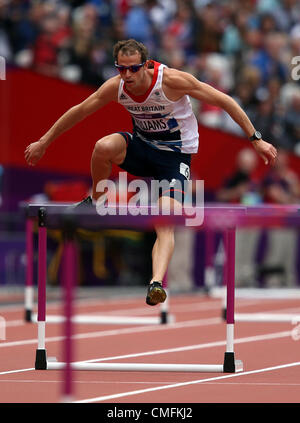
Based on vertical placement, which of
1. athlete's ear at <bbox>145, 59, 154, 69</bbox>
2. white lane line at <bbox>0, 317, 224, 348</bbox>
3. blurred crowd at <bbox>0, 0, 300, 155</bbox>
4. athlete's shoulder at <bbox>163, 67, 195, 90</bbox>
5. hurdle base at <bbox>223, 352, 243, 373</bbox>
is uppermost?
blurred crowd at <bbox>0, 0, 300, 155</bbox>

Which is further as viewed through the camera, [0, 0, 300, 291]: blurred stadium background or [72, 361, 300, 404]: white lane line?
[0, 0, 300, 291]: blurred stadium background

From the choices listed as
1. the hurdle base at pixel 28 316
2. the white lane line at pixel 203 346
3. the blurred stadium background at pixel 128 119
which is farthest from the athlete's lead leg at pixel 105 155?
the blurred stadium background at pixel 128 119

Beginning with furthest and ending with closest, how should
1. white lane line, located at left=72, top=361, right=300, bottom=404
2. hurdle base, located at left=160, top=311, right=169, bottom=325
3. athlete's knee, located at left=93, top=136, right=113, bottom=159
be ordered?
hurdle base, located at left=160, top=311, right=169, bottom=325, athlete's knee, located at left=93, top=136, right=113, bottom=159, white lane line, located at left=72, top=361, right=300, bottom=404

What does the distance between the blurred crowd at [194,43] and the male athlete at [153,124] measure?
7373mm

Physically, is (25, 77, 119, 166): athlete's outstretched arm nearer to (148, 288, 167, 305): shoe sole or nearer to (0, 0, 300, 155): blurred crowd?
(148, 288, 167, 305): shoe sole

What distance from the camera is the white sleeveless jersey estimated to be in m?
7.88

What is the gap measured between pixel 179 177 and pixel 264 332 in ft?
12.8

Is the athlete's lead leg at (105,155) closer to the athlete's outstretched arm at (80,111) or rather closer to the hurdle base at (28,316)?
the athlete's outstretched arm at (80,111)

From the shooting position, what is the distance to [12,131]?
15.7 m

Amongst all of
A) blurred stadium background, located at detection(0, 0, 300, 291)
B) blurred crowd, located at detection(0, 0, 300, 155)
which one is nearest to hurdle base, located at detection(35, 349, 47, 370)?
blurred stadium background, located at detection(0, 0, 300, 291)

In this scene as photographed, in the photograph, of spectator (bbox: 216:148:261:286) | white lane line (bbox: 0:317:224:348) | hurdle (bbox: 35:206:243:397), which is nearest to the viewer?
hurdle (bbox: 35:206:243:397)

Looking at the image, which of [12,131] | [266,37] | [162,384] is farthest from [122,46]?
[266,37]

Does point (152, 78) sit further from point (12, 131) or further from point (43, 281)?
point (12, 131)

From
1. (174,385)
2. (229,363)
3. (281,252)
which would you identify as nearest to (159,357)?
(229,363)
